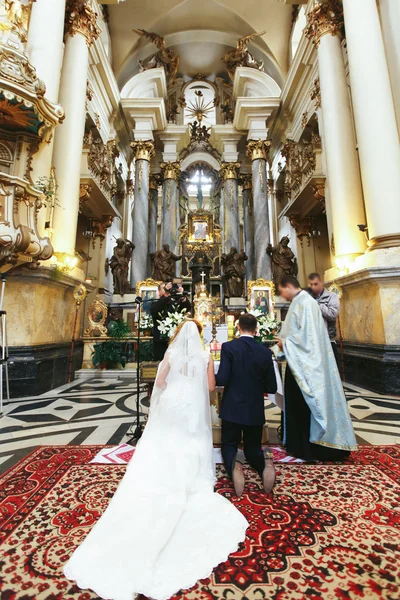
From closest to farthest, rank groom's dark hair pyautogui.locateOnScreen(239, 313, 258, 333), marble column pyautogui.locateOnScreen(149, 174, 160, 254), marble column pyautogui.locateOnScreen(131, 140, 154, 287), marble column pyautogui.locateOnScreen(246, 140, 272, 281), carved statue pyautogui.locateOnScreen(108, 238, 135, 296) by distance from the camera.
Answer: groom's dark hair pyautogui.locateOnScreen(239, 313, 258, 333) → carved statue pyautogui.locateOnScreen(108, 238, 135, 296) → marble column pyautogui.locateOnScreen(246, 140, 272, 281) → marble column pyautogui.locateOnScreen(131, 140, 154, 287) → marble column pyautogui.locateOnScreen(149, 174, 160, 254)

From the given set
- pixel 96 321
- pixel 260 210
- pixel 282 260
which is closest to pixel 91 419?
pixel 96 321

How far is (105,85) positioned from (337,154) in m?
9.43

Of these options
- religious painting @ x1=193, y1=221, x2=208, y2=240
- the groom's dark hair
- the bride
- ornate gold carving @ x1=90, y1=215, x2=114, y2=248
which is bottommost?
the bride

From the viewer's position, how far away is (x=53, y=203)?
6.51 metres

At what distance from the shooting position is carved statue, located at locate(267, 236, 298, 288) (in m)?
11.6

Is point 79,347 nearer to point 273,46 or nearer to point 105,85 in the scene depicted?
point 105,85

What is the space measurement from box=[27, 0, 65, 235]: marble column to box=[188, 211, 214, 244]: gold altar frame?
10327 millimetres

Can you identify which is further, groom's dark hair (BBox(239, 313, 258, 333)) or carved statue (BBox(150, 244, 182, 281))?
carved statue (BBox(150, 244, 182, 281))

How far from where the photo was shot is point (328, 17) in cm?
783

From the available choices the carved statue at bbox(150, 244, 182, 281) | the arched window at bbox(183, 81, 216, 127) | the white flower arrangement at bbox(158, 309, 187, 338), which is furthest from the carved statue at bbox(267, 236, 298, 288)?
the arched window at bbox(183, 81, 216, 127)

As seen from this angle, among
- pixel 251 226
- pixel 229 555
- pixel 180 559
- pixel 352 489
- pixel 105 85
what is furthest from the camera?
pixel 251 226

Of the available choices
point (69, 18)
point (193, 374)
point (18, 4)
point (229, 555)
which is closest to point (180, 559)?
point (229, 555)

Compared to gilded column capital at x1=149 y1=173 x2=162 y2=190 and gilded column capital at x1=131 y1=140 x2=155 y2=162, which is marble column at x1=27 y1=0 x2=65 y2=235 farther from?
gilded column capital at x1=149 y1=173 x2=162 y2=190

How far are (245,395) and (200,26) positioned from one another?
63.5ft
